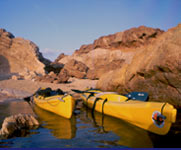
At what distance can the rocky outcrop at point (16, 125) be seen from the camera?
356 cm

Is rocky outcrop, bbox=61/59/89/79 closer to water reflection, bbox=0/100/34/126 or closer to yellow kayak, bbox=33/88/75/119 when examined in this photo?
water reflection, bbox=0/100/34/126

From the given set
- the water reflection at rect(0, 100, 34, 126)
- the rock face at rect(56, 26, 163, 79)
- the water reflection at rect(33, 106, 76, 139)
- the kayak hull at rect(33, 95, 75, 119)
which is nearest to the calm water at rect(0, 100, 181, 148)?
the water reflection at rect(33, 106, 76, 139)

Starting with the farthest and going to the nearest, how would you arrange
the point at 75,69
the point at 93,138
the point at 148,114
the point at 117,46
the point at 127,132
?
the point at 117,46 → the point at 75,69 → the point at 127,132 → the point at 148,114 → the point at 93,138

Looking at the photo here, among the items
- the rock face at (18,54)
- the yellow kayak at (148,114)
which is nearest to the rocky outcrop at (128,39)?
the rock face at (18,54)

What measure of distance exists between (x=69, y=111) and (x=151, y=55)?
4.12m

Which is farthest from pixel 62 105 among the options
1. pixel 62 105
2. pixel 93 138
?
pixel 93 138

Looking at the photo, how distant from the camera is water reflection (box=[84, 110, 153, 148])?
3129mm

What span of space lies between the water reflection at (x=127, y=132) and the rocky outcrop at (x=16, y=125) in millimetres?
1695

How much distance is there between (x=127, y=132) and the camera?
152 inches

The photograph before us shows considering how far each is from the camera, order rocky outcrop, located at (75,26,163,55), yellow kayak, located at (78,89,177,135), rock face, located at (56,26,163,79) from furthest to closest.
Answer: rocky outcrop, located at (75,26,163,55) → rock face, located at (56,26,163,79) → yellow kayak, located at (78,89,177,135)

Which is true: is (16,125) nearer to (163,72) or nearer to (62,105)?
(62,105)

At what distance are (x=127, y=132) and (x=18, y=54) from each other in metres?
28.6

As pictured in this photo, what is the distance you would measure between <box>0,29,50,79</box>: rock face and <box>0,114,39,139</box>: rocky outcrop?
23.1m

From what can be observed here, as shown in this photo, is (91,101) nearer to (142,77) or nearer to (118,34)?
(142,77)
